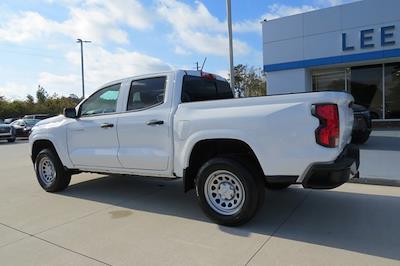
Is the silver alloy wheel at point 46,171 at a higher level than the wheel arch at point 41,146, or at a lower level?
lower

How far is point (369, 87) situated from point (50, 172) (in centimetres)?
1540

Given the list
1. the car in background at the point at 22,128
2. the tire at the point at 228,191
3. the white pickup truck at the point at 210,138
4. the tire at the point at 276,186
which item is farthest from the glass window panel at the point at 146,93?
the car in background at the point at 22,128

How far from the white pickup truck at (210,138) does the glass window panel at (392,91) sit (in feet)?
44.1

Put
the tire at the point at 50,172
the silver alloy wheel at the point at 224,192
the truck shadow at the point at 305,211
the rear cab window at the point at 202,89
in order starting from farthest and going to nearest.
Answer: the tire at the point at 50,172 → the rear cab window at the point at 202,89 → the silver alloy wheel at the point at 224,192 → the truck shadow at the point at 305,211

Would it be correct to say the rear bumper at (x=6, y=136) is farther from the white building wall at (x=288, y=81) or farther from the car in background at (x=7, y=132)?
the white building wall at (x=288, y=81)

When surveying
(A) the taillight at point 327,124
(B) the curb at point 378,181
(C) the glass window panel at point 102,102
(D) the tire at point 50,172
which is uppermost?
(C) the glass window panel at point 102,102

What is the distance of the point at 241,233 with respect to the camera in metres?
4.47

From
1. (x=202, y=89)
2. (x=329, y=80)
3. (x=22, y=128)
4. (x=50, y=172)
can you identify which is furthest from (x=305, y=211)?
(x=22, y=128)

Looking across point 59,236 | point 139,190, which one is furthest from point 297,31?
point 59,236

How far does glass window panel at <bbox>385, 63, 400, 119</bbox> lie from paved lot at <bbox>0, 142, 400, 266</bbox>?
Result: 477 inches

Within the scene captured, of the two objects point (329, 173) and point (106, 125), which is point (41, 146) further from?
point (329, 173)

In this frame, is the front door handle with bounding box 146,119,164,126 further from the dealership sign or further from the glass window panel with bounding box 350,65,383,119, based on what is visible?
the glass window panel with bounding box 350,65,383,119

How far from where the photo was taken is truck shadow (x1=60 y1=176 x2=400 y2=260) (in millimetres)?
4172

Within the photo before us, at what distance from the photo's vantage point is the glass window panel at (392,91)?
16969mm
